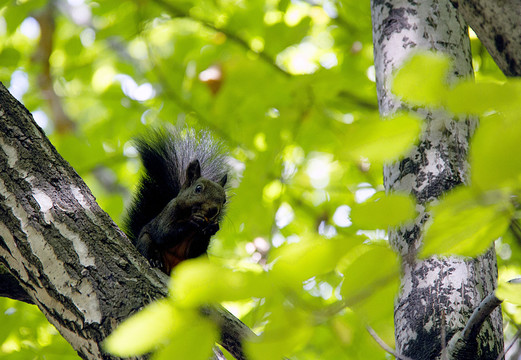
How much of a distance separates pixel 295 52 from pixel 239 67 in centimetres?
204

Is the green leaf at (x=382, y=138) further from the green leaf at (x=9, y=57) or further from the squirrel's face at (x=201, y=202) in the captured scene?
the green leaf at (x=9, y=57)

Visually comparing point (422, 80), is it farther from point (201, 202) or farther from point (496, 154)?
point (201, 202)

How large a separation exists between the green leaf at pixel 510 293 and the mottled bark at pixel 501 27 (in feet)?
1.40

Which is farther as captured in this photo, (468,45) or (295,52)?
(295,52)

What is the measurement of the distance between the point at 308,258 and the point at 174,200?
2670mm

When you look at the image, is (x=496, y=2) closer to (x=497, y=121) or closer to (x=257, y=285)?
(x=497, y=121)

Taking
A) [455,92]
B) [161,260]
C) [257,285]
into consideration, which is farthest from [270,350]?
[161,260]

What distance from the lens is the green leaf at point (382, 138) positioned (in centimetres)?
60

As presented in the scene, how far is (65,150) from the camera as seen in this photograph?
371 cm

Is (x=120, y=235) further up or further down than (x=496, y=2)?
further down

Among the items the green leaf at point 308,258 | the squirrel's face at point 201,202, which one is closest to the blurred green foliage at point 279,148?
the green leaf at point 308,258

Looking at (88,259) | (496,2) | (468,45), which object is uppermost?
(496,2)

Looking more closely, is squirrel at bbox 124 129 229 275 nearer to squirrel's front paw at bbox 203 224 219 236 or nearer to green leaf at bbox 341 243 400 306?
squirrel's front paw at bbox 203 224 219 236

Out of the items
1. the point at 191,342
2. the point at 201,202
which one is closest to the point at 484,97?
the point at 191,342
